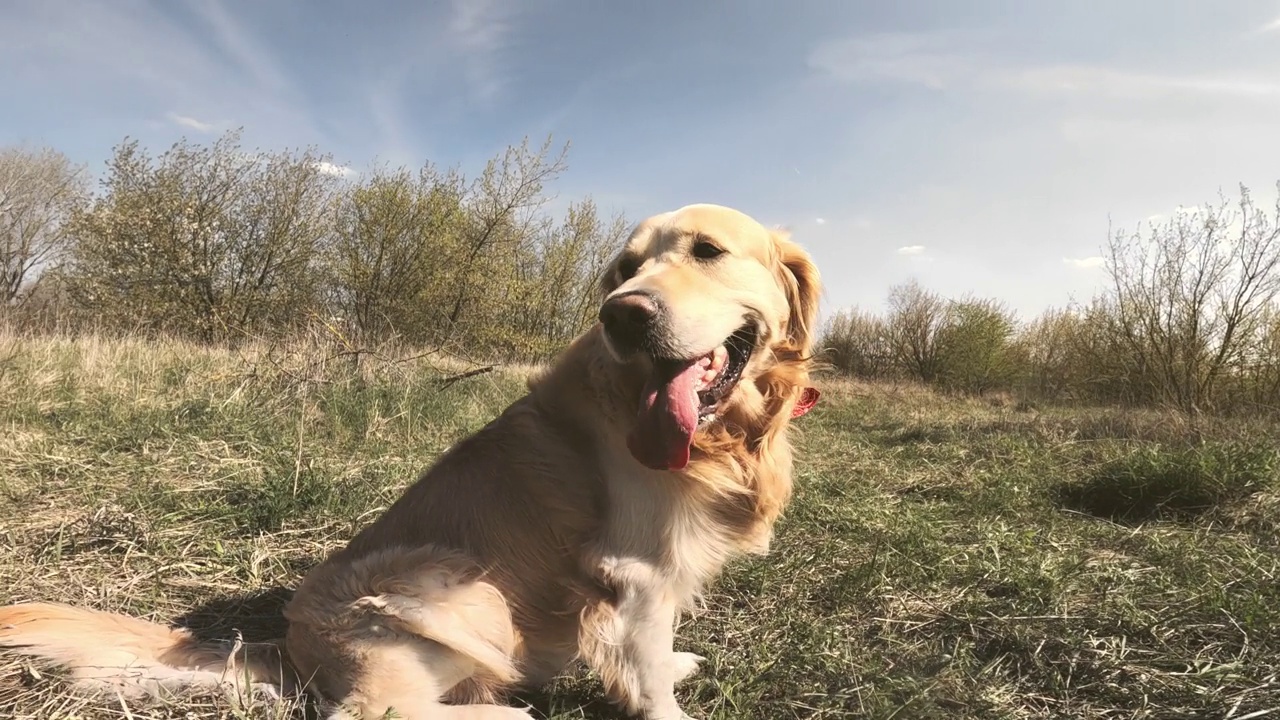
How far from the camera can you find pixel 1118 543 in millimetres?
3369

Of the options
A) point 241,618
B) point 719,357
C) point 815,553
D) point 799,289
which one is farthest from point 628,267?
point 241,618

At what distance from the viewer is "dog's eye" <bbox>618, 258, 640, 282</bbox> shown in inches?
94.7

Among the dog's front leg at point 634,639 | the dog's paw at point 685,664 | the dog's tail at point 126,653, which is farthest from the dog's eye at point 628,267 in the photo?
the dog's tail at point 126,653

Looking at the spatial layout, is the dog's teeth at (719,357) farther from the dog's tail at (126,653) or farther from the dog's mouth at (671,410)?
the dog's tail at (126,653)

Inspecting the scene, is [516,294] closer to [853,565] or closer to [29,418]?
[29,418]

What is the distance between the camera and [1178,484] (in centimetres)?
391

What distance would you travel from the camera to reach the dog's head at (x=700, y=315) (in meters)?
1.90

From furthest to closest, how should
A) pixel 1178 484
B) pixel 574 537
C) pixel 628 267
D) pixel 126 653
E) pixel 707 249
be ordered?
pixel 1178 484 < pixel 628 267 < pixel 707 249 < pixel 574 537 < pixel 126 653

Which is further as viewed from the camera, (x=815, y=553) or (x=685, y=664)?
(x=815, y=553)

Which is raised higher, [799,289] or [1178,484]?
[799,289]

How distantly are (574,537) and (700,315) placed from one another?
863 millimetres

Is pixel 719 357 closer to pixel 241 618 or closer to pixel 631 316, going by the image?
pixel 631 316

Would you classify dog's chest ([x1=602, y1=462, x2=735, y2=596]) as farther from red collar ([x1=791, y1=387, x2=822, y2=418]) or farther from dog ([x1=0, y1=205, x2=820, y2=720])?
red collar ([x1=791, y1=387, x2=822, y2=418])

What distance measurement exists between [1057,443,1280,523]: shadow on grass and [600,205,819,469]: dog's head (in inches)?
122
